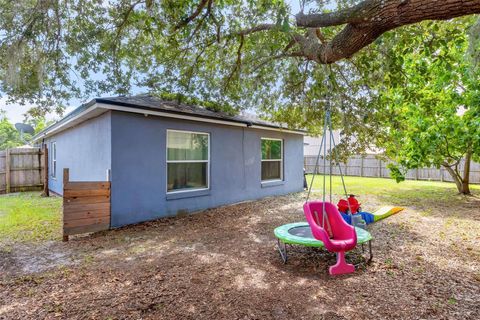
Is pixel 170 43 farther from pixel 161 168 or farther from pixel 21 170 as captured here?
pixel 21 170

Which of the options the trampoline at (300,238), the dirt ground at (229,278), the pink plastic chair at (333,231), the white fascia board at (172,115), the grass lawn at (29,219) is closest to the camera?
the dirt ground at (229,278)

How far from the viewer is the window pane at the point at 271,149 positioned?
10.6 m

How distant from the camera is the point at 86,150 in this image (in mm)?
8148

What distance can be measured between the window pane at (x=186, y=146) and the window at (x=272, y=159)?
299cm

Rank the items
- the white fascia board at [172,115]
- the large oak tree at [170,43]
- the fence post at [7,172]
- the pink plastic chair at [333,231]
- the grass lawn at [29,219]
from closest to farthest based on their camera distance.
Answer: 1. the pink plastic chair at [333,231]
2. the large oak tree at [170,43]
3. the grass lawn at [29,219]
4. the white fascia board at [172,115]
5. the fence post at [7,172]

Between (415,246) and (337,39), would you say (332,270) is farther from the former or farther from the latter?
(337,39)

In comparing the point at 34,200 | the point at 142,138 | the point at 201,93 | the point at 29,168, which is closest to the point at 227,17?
the point at 201,93

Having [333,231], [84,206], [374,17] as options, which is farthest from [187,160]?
[374,17]

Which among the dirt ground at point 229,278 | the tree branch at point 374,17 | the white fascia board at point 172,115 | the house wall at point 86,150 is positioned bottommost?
the dirt ground at point 229,278

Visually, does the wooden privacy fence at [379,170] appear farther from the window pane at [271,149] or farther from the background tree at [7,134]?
the background tree at [7,134]

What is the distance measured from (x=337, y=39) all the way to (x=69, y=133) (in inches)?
376

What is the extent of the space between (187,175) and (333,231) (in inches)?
178

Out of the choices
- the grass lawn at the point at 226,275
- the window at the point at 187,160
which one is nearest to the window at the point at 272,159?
the window at the point at 187,160

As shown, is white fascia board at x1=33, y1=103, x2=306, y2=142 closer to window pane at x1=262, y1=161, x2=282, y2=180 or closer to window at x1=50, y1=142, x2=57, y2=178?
window pane at x1=262, y1=161, x2=282, y2=180
